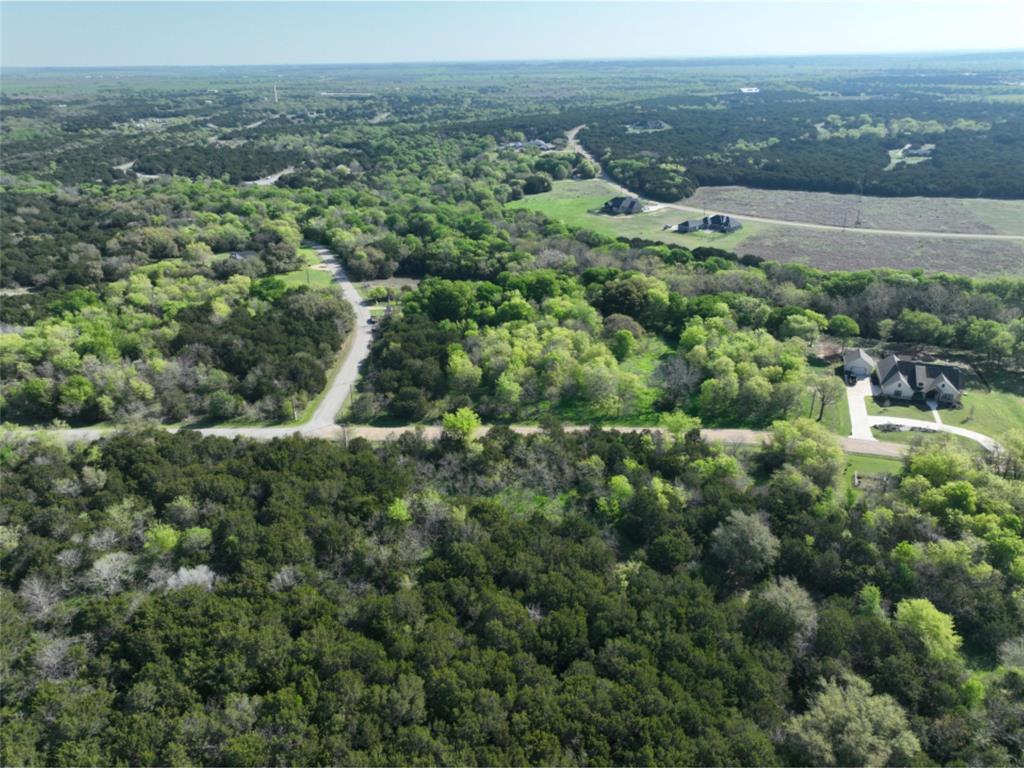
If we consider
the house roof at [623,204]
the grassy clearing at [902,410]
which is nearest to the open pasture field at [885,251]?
the house roof at [623,204]

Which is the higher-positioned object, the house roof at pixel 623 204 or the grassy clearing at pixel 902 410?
the house roof at pixel 623 204

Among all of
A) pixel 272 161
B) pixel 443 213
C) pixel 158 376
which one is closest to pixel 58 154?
pixel 272 161

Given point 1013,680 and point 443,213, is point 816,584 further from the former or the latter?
point 443,213

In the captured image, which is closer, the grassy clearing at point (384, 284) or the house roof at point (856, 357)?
the house roof at point (856, 357)

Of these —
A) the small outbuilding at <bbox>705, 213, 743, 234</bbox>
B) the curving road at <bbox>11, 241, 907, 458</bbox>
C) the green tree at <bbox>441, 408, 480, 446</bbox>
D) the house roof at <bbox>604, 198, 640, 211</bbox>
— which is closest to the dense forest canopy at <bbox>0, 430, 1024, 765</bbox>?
the green tree at <bbox>441, 408, 480, 446</bbox>

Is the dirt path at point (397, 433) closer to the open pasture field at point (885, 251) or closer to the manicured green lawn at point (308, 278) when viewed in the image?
the manicured green lawn at point (308, 278)
